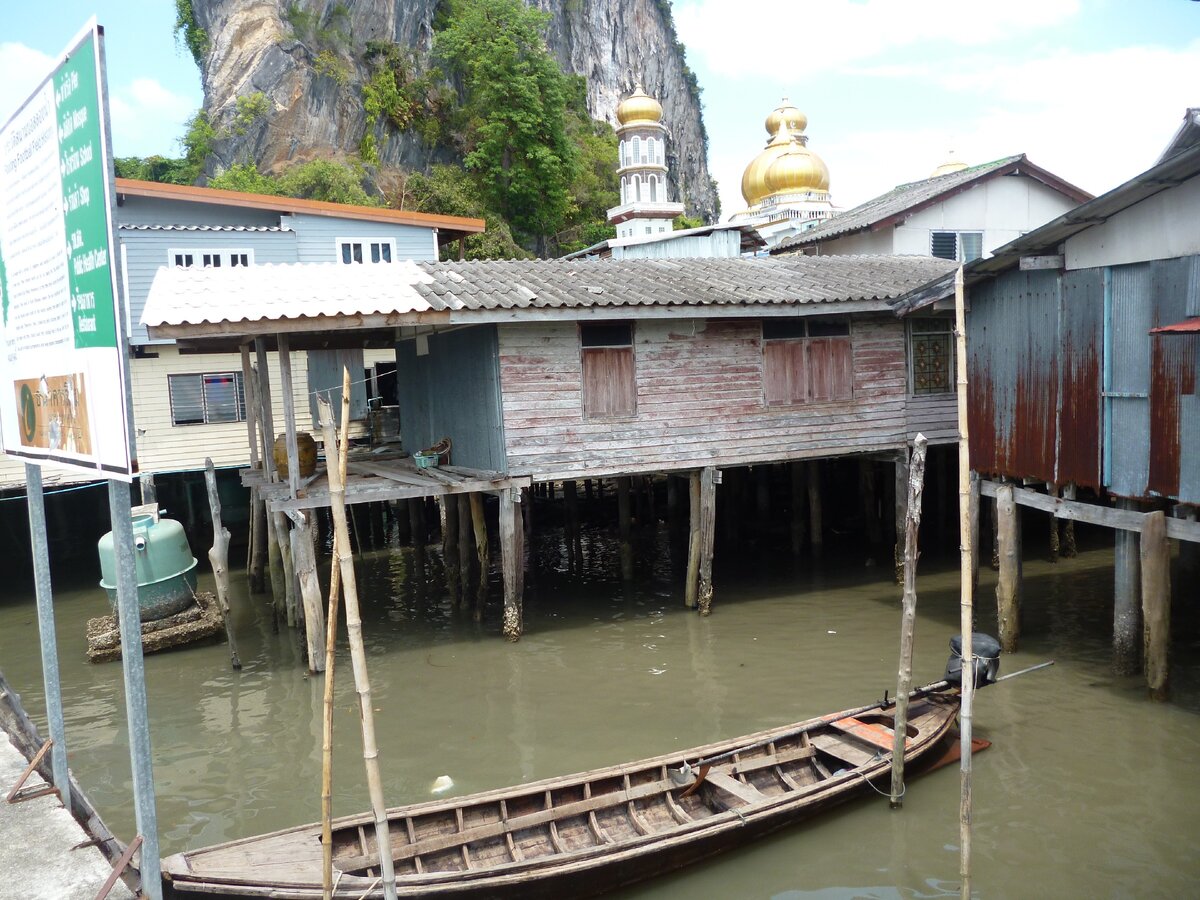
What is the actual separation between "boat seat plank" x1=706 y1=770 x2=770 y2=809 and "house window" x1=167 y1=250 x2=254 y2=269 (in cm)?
1878

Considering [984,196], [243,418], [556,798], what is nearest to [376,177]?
[243,418]

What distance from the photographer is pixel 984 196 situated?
23.8 m

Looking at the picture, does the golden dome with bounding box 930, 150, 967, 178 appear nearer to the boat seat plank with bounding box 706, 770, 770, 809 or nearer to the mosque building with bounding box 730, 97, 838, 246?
the mosque building with bounding box 730, 97, 838, 246

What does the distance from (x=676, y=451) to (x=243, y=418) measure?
10384 mm

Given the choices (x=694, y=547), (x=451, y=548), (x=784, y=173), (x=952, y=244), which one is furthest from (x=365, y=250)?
(x=784, y=173)

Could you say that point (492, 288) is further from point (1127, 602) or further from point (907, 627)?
point (1127, 602)

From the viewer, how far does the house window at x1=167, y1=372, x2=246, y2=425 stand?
1970cm

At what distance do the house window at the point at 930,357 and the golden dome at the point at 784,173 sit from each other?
32677 millimetres

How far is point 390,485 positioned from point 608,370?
3.66 meters

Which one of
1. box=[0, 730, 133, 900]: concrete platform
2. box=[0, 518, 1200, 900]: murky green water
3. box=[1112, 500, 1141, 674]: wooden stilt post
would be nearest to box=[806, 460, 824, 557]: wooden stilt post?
box=[0, 518, 1200, 900]: murky green water

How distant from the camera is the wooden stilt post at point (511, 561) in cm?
1353

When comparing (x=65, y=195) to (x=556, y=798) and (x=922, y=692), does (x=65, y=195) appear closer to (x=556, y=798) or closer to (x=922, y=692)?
(x=556, y=798)

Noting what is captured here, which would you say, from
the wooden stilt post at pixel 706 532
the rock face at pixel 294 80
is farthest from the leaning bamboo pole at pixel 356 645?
the rock face at pixel 294 80

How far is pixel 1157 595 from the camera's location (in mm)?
9852
